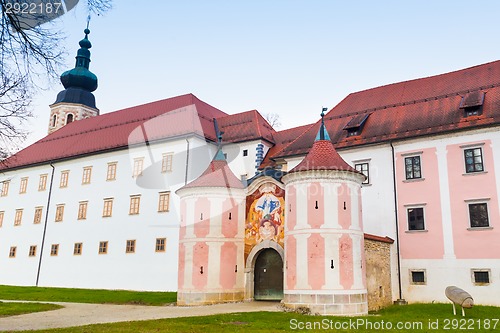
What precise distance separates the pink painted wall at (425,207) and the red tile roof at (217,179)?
7954 mm

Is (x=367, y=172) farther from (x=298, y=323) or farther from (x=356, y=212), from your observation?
(x=298, y=323)

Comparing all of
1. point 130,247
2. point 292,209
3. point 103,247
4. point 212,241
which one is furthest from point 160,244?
point 292,209

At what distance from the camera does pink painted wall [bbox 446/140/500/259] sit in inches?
815

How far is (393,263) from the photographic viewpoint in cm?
2261

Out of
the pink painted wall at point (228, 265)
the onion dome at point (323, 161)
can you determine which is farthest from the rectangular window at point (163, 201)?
the onion dome at point (323, 161)

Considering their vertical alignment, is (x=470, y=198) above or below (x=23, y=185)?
below

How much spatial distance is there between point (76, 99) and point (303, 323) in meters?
39.2

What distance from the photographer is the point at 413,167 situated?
76.9 feet

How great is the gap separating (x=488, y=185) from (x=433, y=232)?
3.20 metres

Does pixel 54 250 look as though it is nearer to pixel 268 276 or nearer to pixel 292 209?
pixel 268 276

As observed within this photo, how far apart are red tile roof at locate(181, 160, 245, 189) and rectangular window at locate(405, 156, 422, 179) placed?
8.25 meters

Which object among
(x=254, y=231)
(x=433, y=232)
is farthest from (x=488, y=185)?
(x=254, y=231)

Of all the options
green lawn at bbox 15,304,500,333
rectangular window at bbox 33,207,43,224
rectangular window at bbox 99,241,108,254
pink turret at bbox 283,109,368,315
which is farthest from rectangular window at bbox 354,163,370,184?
rectangular window at bbox 33,207,43,224

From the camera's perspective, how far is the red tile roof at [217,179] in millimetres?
22719
